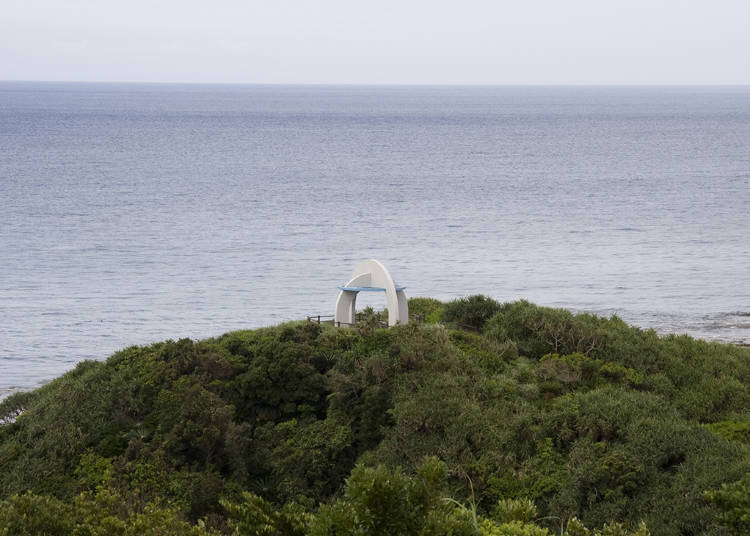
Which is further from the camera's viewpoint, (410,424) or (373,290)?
(373,290)

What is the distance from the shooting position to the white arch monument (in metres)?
25.7

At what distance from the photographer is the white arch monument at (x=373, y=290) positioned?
25.7 m

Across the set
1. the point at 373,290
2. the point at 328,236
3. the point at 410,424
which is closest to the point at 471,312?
the point at 373,290

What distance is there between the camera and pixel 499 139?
165 m

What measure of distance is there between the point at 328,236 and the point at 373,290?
44.3m

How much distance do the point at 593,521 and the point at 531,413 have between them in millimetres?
3826

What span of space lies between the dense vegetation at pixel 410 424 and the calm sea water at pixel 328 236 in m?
16.8

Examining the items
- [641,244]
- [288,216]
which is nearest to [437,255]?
[641,244]

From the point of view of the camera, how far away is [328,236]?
69312 mm

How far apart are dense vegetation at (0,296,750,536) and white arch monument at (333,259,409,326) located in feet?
2.76

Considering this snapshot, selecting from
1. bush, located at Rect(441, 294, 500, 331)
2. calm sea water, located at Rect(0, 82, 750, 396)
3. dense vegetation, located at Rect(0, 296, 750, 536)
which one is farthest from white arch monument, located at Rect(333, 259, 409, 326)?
calm sea water, located at Rect(0, 82, 750, 396)

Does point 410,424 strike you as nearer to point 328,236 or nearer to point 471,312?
point 471,312

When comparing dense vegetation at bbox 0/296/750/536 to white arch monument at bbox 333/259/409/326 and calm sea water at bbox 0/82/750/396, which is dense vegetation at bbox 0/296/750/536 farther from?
calm sea water at bbox 0/82/750/396

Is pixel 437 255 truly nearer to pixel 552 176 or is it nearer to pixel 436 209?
pixel 436 209
